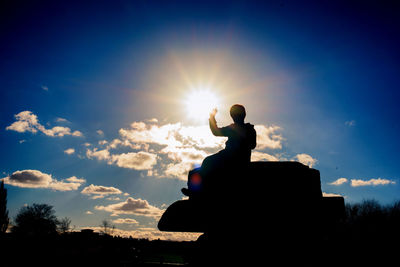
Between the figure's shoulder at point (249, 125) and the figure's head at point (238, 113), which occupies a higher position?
the figure's head at point (238, 113)

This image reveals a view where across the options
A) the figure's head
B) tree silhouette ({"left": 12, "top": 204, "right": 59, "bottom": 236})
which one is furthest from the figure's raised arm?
tree silhouette ({"left": 12, "top": 204, "right": 59, "bottom": 236})

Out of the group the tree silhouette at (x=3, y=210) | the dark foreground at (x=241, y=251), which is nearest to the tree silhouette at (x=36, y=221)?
the tree silhouette at (x=3, y=210)

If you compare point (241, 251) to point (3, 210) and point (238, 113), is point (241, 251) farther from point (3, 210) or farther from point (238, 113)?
point (3, 210)

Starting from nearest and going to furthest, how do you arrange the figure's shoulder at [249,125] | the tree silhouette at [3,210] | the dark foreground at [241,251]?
the dark foreground at [241,251] < the figure's shoulder at [249,125] < the tree silhouette at [3,210]

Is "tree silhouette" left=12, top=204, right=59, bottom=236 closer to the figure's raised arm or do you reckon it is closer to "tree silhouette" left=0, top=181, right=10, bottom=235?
"tree silhouette" left=0, top=181, right=10, bottom=235

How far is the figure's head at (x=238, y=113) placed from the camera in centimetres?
386

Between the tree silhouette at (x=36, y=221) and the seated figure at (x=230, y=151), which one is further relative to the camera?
the tree silhouette at (x=36, y=221)

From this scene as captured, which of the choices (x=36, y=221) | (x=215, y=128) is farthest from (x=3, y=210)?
(x=215, y=128)

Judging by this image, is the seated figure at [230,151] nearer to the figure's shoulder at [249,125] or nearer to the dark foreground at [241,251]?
the figure's shoulder at [249,125]

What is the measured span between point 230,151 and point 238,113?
63 cm

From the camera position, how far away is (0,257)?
488 inches

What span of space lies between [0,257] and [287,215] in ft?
50.5

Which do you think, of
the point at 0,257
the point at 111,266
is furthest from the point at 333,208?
the point at 0,257

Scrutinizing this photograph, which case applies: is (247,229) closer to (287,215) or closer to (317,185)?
(287,215)
